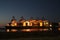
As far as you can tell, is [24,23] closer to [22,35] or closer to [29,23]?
[29,23]

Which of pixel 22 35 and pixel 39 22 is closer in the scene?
pixel 22 35

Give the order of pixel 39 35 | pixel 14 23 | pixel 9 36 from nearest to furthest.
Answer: pixel 9 36
pixel 39 35
pixel 14 23

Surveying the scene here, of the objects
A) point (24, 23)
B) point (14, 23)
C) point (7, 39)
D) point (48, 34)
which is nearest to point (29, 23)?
point (24, 23)

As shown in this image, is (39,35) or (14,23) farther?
(14,23)

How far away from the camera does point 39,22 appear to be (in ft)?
152

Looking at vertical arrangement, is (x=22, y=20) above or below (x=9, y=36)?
above

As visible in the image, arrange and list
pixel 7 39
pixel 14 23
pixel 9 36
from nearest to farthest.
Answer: pixel 7 39
pixel 9 36
pixel 14 23

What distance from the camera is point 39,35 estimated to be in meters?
15.7

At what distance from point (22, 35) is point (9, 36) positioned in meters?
1.49

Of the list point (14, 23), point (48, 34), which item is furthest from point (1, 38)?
point (14, 23)

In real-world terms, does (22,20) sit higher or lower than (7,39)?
higher

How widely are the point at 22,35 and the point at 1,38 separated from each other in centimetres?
249

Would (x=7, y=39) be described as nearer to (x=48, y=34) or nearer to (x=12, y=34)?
(x=12, y=34)

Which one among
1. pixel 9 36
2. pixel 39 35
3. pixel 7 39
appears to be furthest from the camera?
pixel 39 35
